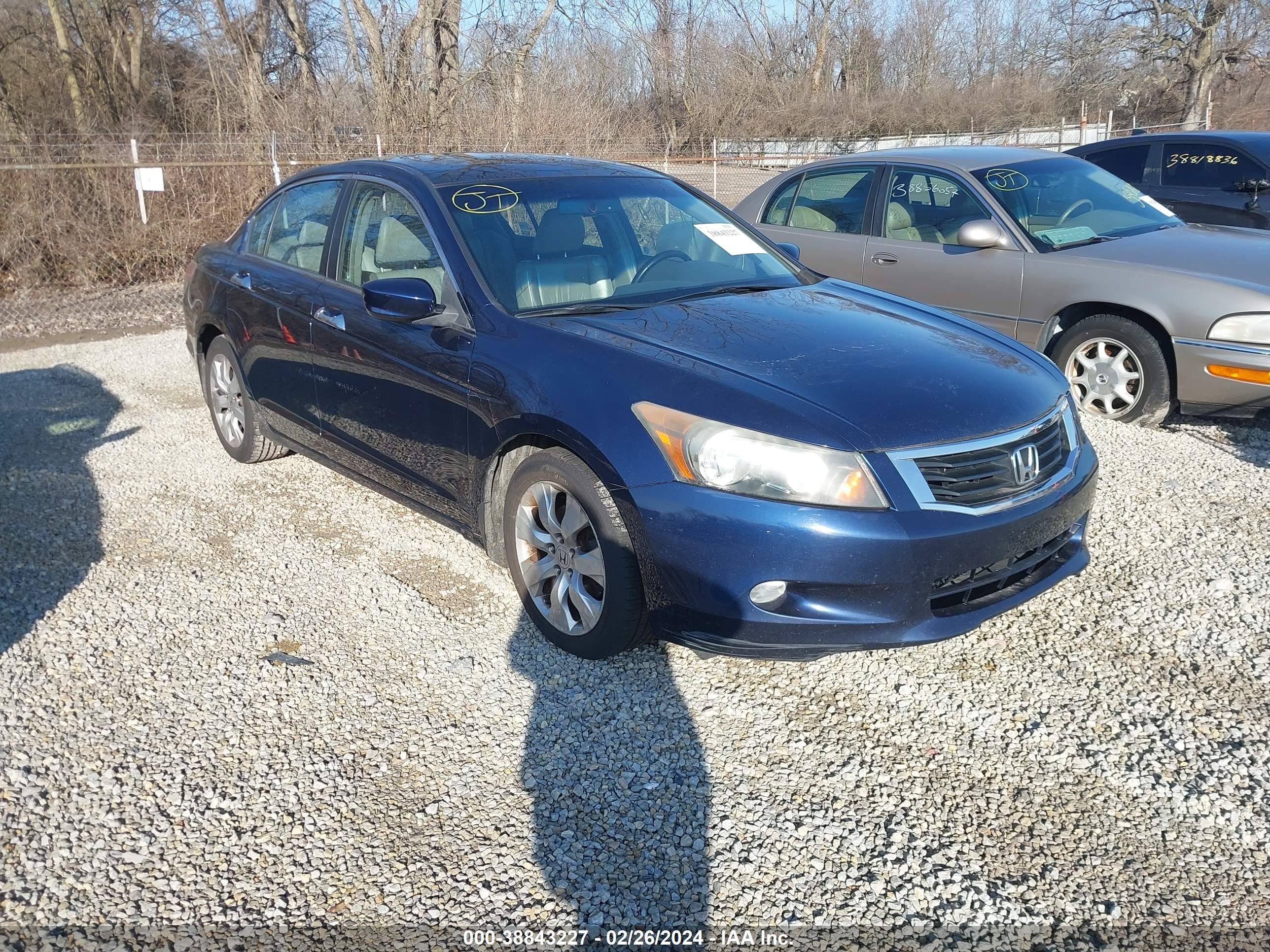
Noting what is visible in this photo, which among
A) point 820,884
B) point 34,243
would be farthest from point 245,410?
point 34,243

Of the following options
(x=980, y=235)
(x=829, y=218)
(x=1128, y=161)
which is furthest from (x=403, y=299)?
(x=1128, y=161)

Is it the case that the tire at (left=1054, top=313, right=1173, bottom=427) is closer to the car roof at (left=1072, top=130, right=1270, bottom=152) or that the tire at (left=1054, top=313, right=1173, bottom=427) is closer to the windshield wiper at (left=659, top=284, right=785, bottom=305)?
the windshield wiper at (left=659, top=284, right=785, bottom=305)

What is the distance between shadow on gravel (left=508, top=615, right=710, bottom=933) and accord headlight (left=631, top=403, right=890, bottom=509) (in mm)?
837

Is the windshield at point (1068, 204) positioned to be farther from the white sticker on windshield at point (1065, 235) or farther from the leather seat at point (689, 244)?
the leather seat at point (689, 244)

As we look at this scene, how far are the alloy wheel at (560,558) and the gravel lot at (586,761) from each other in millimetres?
208

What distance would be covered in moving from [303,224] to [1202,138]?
7.65 meters

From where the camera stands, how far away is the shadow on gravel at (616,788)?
100 inches

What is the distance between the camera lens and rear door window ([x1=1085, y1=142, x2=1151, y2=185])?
894 cm

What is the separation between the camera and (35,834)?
276cm

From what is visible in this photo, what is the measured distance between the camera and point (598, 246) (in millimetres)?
4215

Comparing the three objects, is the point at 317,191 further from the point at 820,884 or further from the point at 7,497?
the point at 820,884

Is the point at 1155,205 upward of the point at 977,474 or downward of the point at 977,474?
upward

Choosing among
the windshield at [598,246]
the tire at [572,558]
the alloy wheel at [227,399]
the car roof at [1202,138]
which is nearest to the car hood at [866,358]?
the windshield at [598,246]

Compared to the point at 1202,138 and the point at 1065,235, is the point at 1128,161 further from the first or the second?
the point at 1065,235
